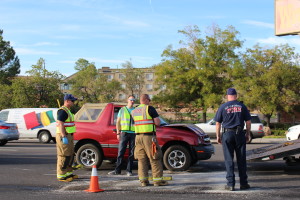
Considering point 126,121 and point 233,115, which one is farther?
point 126,121

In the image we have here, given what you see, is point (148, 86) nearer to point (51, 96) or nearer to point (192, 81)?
point (51, 96)

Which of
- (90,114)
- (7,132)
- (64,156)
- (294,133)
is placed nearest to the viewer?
(64,156)

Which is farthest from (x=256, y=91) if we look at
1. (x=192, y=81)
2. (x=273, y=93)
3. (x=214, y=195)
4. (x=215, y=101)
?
(x=214, y=195)

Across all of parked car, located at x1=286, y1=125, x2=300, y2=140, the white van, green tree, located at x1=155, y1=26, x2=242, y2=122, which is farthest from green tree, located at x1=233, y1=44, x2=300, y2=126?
the white van

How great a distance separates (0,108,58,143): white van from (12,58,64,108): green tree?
67.9ft

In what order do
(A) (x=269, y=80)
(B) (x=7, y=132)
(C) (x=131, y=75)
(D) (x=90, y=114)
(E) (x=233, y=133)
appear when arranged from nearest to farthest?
(E) (x=233, y=133), (D) (x=90, y=114), (B) (x=7, y=132), (A) (x=269, y=80), (C) (x=131, y=75)

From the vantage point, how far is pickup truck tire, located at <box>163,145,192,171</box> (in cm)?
1011

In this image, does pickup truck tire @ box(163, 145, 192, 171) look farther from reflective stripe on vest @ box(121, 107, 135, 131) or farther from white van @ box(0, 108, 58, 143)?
white van @ box(0, 108, 58, 143)

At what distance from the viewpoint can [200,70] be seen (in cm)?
3584

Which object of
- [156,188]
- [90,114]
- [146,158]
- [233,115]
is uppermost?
[90,114]

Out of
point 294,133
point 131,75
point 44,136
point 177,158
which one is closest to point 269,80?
point 294,133

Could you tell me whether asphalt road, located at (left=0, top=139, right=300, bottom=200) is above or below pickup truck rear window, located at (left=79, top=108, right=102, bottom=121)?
below

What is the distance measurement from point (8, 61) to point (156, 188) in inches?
2855

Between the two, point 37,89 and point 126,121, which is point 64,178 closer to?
point 126,121
